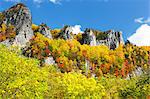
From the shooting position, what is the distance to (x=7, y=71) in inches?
1657

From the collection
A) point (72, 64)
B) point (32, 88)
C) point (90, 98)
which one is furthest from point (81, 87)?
point (72, 64)

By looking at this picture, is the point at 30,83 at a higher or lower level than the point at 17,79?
lower

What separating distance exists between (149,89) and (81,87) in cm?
2689

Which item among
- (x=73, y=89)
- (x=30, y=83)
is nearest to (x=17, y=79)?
(x=30, y=83)

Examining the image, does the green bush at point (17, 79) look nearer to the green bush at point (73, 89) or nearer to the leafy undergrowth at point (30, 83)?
the leafy undergrowth at point (30, 83)

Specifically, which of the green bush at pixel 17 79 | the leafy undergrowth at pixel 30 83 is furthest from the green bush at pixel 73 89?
the green bush at pixel 17 79

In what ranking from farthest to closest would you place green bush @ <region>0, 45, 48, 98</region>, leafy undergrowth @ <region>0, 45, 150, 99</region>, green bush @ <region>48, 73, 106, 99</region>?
green bush @ <region>48, 73, 106, 99</region> < leafy undergrowth @ <region>0, 45, 150, 99</region> < green bush @ <region>0, 45, 48, 98</region>

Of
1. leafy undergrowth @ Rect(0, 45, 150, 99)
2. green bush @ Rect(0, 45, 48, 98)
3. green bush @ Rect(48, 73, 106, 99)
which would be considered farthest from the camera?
green bush @ Rect(48, 73, 106, 99)

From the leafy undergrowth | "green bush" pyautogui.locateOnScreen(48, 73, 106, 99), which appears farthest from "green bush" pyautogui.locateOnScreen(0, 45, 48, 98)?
"green bush" pyautogui.locateOnScreen(48, 73, 106, 99)

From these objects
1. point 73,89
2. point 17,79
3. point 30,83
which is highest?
point 73,89

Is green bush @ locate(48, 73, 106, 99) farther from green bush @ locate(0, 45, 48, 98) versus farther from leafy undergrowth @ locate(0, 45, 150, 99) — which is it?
green bush @ locate(0, 45, 48, 98)

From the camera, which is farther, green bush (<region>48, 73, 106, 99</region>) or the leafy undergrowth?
green bush (<region>48, 73, 106, 99</region>)

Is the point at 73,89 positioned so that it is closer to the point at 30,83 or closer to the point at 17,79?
the point at 30,83

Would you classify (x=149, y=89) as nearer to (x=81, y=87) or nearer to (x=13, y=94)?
(x=81, y=87)
